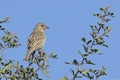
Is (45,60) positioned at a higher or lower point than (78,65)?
higher

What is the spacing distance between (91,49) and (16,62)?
123 cm

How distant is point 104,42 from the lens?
18.3ft

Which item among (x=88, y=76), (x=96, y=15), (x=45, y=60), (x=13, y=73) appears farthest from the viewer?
(x=45, y=60)

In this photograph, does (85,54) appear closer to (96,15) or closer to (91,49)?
(91,49)

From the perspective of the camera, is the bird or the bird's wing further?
the bird's wing

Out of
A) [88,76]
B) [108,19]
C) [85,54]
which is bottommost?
[88,76]

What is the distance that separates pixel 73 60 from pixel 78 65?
100mm

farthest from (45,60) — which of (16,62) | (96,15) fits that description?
(96,15)

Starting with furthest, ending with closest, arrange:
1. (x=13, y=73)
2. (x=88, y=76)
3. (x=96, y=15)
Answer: (x=96, y=15) < (x=13, y=73) < (x=88, y=76)

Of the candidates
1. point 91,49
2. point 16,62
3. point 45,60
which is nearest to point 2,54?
point 16,62

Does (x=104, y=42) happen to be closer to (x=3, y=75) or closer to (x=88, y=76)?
(x=88, y=76)

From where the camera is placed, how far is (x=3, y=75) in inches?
208

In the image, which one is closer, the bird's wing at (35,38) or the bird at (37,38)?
the bird at (37,38)

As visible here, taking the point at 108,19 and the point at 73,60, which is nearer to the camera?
the point at 73,60
